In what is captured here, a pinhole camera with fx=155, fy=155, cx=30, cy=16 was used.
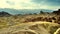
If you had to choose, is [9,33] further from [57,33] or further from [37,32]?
[57,33]

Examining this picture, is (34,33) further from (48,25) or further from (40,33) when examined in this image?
(48,25)

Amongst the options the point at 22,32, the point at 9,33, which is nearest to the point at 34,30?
the point at 22,32

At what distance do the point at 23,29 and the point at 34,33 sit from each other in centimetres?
70

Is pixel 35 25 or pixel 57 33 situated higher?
pixel 35 25

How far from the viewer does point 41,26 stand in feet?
32.2

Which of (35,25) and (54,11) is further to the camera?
(54,11)

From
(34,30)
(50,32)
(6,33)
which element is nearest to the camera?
(6,33)

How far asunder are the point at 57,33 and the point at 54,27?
1.01 metres

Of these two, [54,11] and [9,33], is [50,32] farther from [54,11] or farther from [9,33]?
[54,11]

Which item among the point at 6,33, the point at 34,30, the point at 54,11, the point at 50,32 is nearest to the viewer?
the point at 6,33

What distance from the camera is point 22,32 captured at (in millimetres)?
8531

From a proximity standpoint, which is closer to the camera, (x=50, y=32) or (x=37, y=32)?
(x=37, y=32)

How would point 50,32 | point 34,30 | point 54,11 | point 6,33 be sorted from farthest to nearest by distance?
point 54,11 < point 50,32 < point 34,30 < point 6,33

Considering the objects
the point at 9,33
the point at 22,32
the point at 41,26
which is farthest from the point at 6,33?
the point at 41,26
